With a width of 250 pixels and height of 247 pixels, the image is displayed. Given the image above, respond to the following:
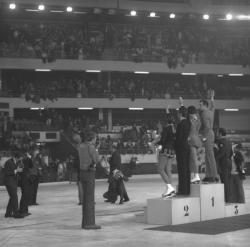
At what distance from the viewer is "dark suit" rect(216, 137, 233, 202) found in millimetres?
15406

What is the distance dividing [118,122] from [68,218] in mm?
29857

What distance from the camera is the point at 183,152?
1385 centimetres

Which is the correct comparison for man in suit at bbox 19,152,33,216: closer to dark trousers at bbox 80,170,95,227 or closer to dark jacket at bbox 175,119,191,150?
dark trousers at bbox 80,170,95,227

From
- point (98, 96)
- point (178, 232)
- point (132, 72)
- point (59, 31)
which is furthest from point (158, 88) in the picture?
point (178, 232)

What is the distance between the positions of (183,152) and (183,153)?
0.02 m

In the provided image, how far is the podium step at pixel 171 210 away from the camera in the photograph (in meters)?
13.3

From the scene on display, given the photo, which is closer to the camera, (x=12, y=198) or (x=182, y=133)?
(x=182, y=133)

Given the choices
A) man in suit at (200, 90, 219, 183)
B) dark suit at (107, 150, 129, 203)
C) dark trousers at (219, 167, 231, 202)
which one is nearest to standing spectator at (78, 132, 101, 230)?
man in suit at (200, 90, 219, 183)

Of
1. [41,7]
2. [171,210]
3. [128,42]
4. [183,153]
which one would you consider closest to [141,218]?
[171,210]

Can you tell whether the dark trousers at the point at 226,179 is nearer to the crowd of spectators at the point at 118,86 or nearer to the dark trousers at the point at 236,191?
the dark trousers at the point at 236,191

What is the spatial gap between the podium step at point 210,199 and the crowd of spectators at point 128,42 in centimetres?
2780

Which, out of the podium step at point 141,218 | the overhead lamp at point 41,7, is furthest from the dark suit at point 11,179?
the overhead lamp at point 41,7

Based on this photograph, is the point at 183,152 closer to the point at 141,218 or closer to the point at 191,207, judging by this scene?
the point at 191,207

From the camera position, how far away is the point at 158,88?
44500mm
